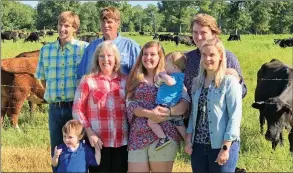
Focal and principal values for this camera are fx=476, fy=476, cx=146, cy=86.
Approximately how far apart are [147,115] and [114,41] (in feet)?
3.25

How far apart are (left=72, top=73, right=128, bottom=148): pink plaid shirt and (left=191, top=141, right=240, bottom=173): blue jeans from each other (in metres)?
0.72

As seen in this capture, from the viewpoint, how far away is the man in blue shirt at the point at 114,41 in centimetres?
473

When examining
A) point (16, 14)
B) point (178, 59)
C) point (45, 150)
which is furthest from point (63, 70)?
point (16, 14)

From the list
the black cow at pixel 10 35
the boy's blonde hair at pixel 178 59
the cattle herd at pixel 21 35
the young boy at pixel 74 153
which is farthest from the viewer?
the black cow at pixel 10 35

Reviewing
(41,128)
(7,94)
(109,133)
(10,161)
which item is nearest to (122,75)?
(109,133)

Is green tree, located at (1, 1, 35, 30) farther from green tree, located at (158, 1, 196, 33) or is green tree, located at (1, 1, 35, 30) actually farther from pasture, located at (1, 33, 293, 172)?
green tree, located at (158, 1, 196, 33)

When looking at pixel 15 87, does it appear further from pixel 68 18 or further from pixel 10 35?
pixel 10 35

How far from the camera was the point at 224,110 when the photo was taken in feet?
12.9

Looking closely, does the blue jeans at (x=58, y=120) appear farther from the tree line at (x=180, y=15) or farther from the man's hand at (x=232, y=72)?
the tree line at (x=180, y=15)

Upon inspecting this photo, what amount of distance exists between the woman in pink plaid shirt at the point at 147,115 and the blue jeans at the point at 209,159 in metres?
0.24

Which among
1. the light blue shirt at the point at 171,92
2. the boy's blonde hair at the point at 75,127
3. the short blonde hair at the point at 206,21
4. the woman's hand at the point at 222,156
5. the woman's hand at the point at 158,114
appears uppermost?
the short blonde hair at the point at 206,21

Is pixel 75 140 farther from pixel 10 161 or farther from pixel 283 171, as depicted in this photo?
pixel 283 171

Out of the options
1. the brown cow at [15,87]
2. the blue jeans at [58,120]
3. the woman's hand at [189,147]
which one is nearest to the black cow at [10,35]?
the brown cow at [15,87]

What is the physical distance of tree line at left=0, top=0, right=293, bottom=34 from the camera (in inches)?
698
